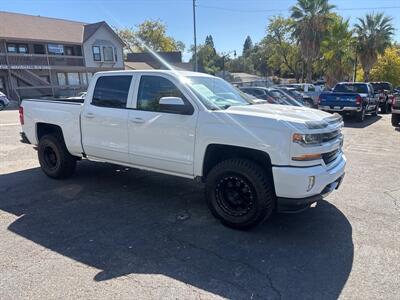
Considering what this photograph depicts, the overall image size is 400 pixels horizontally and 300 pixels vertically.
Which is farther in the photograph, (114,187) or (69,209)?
(114,187)

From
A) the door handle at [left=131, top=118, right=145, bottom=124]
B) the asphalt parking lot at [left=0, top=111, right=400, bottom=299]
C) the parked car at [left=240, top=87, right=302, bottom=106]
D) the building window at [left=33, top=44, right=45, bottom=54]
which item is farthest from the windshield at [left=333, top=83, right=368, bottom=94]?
the building window at [left=33, top=44, right=45, bottom=54]

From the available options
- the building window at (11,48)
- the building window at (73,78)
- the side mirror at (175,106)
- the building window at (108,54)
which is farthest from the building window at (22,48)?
the side mirror at (175,106)

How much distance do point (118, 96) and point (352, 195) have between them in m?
4.00

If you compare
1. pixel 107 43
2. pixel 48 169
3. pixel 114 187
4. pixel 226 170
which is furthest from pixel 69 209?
pixel 107 43

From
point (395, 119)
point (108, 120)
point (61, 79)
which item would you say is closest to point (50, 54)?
point (61, 79)

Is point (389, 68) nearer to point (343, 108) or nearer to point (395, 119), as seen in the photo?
point (343, 108)

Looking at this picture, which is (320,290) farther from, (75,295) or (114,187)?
(114,187)

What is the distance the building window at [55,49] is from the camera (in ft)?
106

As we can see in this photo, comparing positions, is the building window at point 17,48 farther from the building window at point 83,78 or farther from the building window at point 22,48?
the building window at point 83,78

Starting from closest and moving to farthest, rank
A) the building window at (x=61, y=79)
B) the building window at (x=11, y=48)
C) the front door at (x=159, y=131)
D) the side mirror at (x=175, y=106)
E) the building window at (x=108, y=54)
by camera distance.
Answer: the side mirror at (x=175, y=106) → the front door at (x=159, y=131) → the building window at (x=11, y=48) → the building window at (x=61, y=79) → the building window at (x=108, y=54)

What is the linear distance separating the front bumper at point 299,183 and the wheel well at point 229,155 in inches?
10.8

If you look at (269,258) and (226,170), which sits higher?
(226,170)

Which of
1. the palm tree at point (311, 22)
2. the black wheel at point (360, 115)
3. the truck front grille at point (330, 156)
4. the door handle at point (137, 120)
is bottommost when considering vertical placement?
the black wheel at point (360, 115)

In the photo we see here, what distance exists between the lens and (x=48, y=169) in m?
6.11
